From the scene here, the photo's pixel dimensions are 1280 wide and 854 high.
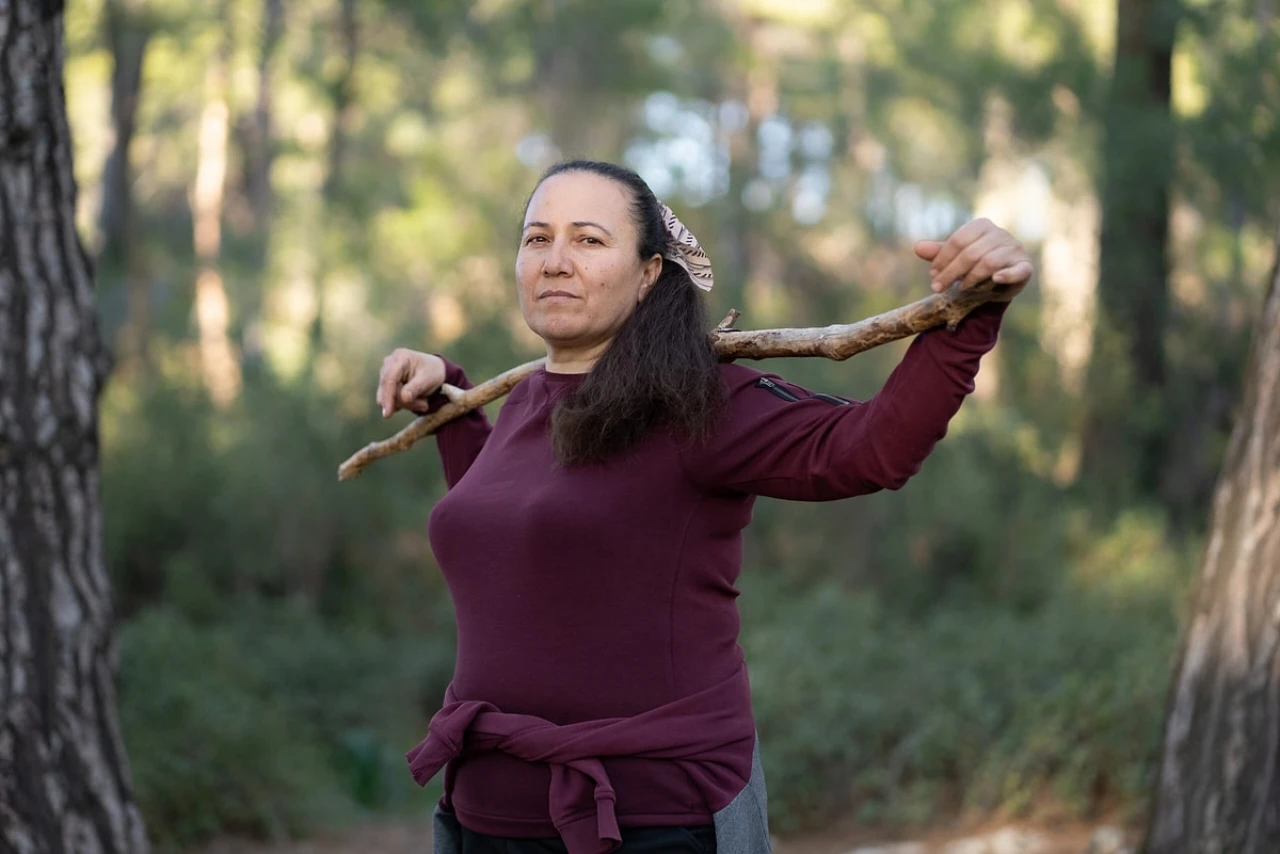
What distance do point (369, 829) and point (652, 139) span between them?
19997 millimetres

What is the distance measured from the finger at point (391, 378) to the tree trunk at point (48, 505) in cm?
110

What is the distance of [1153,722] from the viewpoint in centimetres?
591

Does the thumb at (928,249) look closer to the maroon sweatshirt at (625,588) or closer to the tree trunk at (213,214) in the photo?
the maroon sweatshirt at (625,588)

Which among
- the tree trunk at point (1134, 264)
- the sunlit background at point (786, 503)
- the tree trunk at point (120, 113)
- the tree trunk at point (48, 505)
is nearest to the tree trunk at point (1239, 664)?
the sunlit background at point (786, 503)

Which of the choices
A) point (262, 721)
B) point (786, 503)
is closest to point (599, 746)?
point (262, 721)

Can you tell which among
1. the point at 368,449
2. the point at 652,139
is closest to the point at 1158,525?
the point at 368,449

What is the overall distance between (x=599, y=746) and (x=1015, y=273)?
973 mm

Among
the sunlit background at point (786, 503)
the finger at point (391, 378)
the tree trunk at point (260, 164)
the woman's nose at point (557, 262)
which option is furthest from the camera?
the tree trunk at point (260, 164)

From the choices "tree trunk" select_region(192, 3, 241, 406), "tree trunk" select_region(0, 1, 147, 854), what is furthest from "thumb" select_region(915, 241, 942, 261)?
"tree trunk" select_region(192, 3, 241, 406)

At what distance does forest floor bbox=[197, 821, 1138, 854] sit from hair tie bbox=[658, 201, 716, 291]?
378 centimetres

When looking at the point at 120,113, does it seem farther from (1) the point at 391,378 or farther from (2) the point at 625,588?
(2) the point at 625,588

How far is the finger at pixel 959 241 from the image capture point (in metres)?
2.04

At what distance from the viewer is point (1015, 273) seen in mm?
2004

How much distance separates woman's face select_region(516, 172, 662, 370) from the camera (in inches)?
98.8
